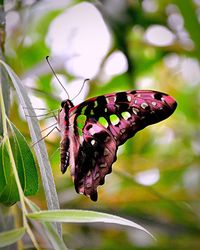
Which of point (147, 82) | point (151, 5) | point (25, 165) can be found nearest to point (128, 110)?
point (25, 165)

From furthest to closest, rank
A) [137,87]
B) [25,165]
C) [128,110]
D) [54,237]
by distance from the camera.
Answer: [137,87], [128,110], [25,165], [54,237]

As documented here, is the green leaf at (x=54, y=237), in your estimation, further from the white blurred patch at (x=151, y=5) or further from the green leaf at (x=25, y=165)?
the white blurred patch at (x=151, y=5)

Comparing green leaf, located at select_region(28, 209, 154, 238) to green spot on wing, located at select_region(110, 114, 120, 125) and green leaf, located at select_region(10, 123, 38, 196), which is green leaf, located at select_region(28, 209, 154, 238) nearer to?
green leaf, located at select_region(10, 123, 38, 196)

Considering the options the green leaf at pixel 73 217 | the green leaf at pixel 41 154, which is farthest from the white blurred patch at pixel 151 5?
the green leaf at pixel 73 217

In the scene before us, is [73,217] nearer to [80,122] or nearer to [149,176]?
[80,122]

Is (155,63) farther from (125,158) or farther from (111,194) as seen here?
(111,194)
